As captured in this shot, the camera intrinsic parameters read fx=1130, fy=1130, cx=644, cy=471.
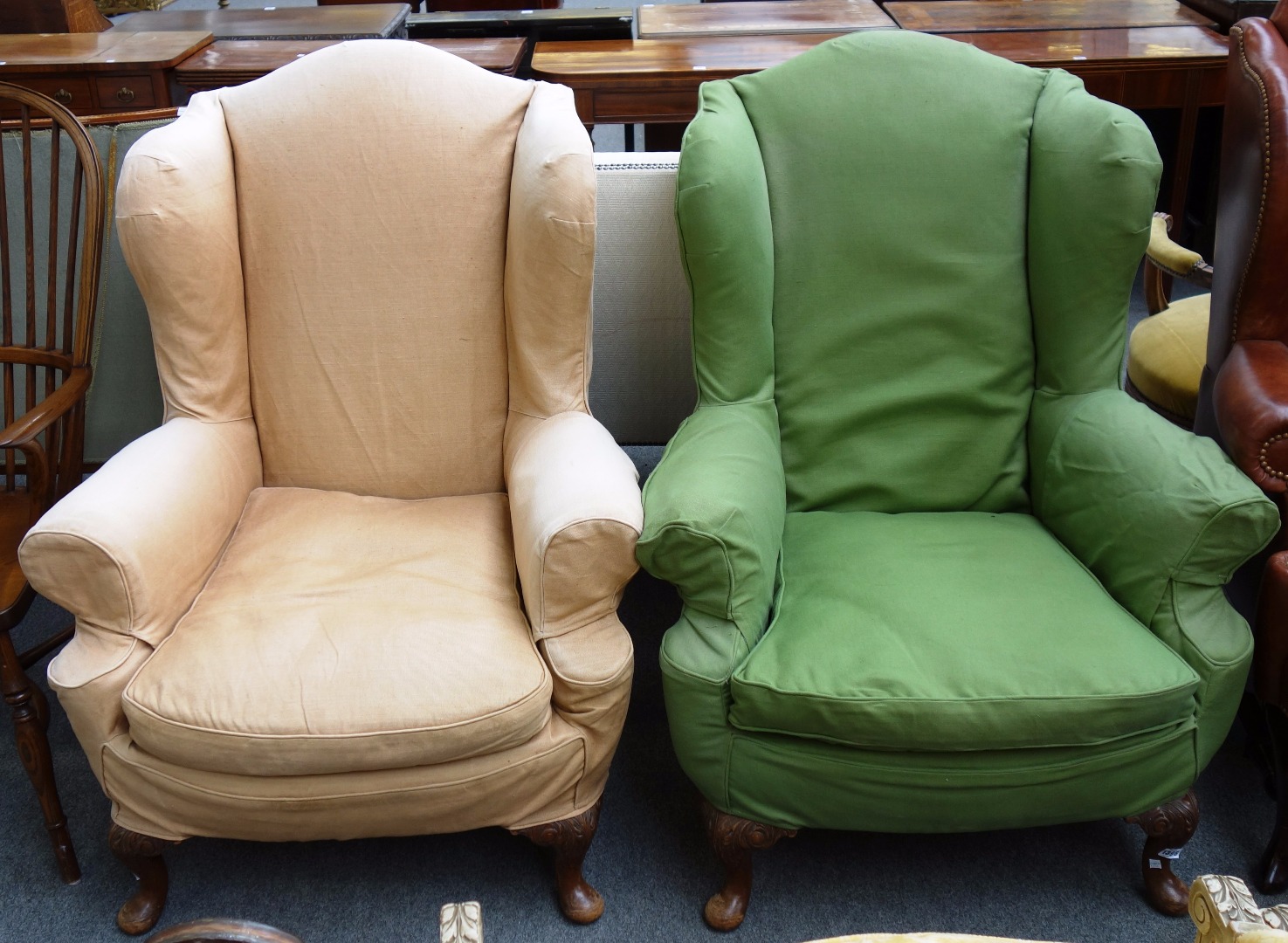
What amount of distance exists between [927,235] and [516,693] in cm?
96

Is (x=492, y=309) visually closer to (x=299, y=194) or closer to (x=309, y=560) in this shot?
(x=299, y=194)

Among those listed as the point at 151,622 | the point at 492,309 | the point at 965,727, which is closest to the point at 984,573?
the point at 965,727

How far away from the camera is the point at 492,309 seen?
179 centimetres

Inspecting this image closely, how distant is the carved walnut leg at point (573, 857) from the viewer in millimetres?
1543

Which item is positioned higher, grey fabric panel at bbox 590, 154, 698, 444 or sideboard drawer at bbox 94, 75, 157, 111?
sideboard drawer at bbox 94, 75, 157, 111

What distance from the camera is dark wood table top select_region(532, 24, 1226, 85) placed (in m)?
3.02

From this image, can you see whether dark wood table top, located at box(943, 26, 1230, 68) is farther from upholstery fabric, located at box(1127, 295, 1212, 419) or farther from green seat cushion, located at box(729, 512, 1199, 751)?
green seat cushion, located at box(729, 512, 1199, 751)

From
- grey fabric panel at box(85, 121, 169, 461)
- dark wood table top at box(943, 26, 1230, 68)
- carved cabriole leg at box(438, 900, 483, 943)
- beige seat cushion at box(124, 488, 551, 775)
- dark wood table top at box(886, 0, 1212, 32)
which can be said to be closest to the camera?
carved cabriole leg at box(438, 900, 483, 943)

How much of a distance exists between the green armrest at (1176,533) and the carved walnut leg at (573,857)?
0.81 metres

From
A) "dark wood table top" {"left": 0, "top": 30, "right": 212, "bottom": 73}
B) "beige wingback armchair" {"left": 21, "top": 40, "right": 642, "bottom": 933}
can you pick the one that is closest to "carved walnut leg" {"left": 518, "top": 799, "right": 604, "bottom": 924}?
"beige wingback armchair" {"left": 21, "top": 40, "right": 642, "bottom": 933}

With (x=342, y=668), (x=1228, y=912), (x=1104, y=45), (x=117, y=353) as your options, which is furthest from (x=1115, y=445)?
(x=1104, y=45)

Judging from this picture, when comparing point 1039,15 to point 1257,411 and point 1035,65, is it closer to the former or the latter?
point 1035,65

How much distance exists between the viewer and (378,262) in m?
1.78

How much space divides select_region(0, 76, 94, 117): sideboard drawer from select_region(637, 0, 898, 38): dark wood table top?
1612 mm
